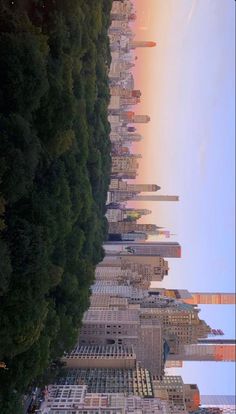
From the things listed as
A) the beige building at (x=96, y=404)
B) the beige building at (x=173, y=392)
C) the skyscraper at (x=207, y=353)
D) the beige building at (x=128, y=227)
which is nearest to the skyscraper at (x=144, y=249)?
the beige building at (x=128, y=227)

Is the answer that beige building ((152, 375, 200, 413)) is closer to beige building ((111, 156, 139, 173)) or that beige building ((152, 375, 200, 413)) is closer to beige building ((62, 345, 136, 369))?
beige building ((62, 345, 136, 369))

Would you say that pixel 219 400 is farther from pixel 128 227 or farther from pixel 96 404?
pixel 96 404

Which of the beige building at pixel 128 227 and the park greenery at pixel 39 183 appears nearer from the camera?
the park greenery at pixel 39 183

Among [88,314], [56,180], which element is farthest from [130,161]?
[56,180]

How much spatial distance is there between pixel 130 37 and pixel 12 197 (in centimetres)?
4941

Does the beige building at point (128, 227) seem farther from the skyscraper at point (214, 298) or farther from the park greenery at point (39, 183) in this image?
the park greenery at point (39, 183)

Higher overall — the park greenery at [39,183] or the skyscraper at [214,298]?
the park greenery at [39,183]

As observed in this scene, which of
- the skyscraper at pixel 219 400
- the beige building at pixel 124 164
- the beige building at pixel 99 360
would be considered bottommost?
the skyscraper at pixel 219 400

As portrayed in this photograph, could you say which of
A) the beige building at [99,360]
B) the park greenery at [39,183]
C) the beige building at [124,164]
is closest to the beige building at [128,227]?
the beige building at [124,164]

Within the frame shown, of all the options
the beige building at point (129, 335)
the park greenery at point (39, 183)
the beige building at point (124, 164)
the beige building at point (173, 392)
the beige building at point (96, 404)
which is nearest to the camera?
the park greenery at point (39, 183)

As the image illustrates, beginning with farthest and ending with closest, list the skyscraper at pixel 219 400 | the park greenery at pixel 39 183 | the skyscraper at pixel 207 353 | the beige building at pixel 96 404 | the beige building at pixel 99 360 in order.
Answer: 1. the skyscraper at pixel 219 400
2. the skyscraper at pixel 207 353
3. the beige building at pixel 99 360
4. the beige building at pixel 96 404
5. the park greenery at pixel 39 183

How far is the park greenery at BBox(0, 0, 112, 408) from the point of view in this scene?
19.8 meters

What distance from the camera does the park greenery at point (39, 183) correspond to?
1978 cm

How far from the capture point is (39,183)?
24.0 meters
